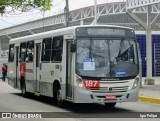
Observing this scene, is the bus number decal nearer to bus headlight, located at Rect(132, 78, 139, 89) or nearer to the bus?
the bus

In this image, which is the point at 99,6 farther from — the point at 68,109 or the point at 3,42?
the point at 68,109

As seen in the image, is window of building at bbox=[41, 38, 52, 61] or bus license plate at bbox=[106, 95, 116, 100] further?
window of building at bbox=[41, 38, 52, 61]

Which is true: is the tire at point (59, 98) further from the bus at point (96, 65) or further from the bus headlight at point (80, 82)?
the bus headlight at point (80, 82)

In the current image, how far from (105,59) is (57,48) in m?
2.59

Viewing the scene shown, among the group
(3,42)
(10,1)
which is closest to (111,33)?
(10,1)

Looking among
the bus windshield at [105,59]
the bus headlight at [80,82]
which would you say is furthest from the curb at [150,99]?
the bus headlight at [80,82]

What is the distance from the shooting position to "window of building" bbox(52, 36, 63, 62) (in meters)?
17.1

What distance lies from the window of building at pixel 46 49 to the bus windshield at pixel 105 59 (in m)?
3.13

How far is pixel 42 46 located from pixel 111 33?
4.46 meters

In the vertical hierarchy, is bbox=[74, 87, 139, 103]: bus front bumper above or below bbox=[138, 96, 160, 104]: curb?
above

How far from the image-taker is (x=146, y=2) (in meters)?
28.1

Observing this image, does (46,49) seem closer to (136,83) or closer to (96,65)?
(96,65)

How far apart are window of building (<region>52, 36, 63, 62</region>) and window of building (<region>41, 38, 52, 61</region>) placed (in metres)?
0.55

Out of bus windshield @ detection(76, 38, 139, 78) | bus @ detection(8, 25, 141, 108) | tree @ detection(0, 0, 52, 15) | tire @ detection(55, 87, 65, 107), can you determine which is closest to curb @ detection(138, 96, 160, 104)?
bus @ detection(8, 25, 141, 108)
